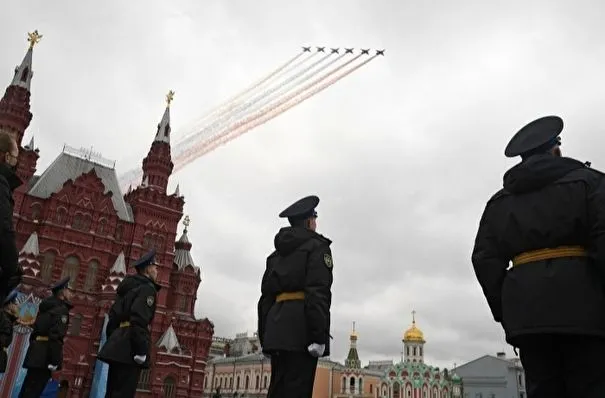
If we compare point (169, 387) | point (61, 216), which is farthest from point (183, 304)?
point (61, 216)

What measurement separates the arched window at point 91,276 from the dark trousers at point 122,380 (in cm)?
2931

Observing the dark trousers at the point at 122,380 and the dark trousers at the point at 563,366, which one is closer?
the dark trousers at the point at 563,366

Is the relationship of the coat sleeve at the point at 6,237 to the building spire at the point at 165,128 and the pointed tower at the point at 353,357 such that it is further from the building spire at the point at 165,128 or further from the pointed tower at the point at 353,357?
the pointed tower at the point at 353,357

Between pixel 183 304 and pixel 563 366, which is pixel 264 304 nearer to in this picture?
pixel 563 366

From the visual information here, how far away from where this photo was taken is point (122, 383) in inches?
305

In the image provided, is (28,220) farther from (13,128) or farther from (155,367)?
(155,367)

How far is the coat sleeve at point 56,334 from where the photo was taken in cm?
1038

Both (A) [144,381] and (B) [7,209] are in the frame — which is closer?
(B) [7,209]

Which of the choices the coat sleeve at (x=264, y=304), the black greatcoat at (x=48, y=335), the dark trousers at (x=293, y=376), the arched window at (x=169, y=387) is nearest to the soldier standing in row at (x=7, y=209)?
the coat sleeve at (x=264, y=304)

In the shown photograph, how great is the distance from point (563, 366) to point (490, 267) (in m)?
0.90

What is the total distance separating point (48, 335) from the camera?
10.5 metres

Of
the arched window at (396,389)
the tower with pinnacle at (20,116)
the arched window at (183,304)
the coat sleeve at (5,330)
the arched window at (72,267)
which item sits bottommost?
the coat sleeve at (5,330)

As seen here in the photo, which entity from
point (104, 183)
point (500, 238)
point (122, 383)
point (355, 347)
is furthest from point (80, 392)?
point (355, 347)

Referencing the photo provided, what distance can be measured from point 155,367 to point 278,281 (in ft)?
105
